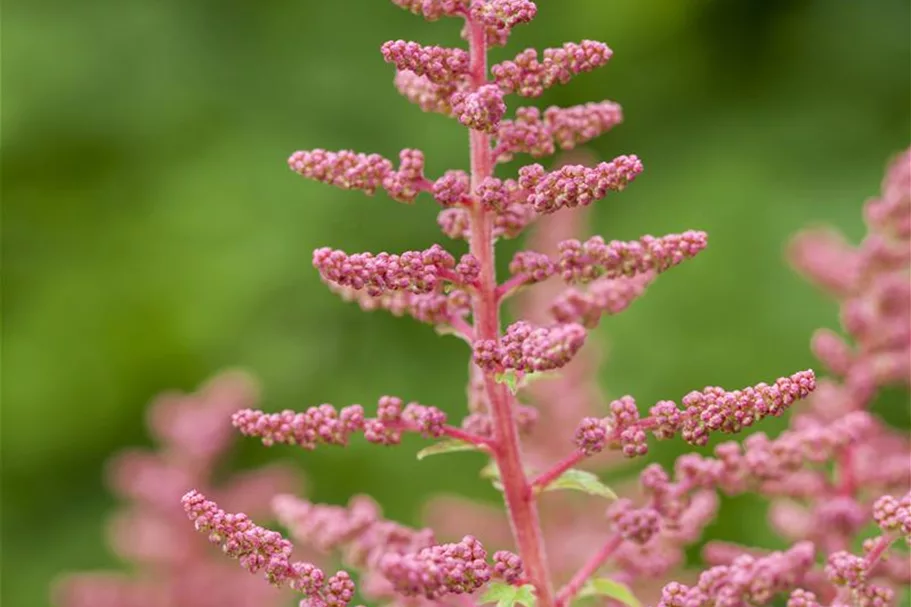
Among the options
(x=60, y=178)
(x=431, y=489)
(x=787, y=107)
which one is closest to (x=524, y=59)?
(x=431, y=489)

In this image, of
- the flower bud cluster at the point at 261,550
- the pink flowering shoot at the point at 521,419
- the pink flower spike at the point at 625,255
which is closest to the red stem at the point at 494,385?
the pink flowering shoot at the point at 521,419

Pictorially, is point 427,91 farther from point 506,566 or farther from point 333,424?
point 506,566

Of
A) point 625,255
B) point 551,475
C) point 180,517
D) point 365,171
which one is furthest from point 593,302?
point 180,517

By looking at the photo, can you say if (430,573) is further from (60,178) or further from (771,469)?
(60,178)

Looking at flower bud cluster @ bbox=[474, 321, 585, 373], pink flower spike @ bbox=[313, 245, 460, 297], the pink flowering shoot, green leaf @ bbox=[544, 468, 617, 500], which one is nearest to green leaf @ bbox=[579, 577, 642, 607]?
the pink flowering shoot

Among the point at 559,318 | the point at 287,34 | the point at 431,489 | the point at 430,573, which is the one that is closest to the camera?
the point at 430,573

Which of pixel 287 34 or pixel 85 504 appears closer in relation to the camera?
pixel 85 504
